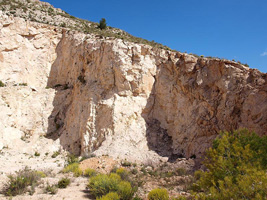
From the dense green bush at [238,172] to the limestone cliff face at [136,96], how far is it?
5.90 meters

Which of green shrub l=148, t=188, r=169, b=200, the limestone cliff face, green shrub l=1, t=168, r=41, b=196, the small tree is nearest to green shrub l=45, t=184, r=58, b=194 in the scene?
green shrub l=1, t=168, r=41, b=196

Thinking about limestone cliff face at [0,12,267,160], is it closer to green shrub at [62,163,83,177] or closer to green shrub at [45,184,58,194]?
green shrub at [62,163,83,177]

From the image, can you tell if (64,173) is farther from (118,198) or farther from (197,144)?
(197,144)

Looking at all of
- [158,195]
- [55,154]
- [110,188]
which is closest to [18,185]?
[110,188]

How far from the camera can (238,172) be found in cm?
561

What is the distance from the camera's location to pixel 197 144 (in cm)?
1402

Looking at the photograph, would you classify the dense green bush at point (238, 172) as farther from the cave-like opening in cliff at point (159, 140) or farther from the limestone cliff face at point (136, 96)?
the cave-like opening in cliff at point (159, 140)

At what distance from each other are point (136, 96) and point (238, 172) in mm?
12615

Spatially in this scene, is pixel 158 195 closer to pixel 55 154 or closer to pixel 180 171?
pixel 180 171

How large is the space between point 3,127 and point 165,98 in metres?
13.5

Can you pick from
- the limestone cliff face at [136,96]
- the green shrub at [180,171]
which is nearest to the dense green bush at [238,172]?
the green shrub at [180,171]

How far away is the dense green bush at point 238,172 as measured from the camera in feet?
15.0

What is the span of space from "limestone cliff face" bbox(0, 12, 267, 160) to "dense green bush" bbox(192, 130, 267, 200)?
5.90 meters

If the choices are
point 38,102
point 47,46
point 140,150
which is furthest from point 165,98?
point 47,46
